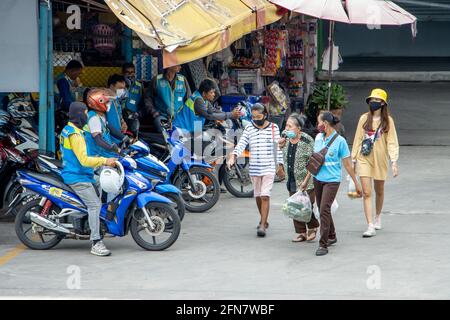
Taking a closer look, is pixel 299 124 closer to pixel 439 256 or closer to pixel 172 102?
pixel 439 256

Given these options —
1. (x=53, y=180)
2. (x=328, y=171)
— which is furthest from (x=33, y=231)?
(x=328, y=171)

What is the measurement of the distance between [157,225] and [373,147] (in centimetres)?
270

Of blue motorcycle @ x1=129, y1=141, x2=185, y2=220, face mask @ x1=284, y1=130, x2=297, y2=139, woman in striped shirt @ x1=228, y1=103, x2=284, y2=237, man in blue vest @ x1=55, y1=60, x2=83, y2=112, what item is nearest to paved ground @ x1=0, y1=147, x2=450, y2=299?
woman in striped shirt @ x1=228, y1=103, x2=284, y2=237

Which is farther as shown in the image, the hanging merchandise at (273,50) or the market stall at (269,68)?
the hanging merchandise at (273,50)

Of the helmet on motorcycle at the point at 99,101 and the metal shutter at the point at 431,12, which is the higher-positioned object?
the metal shutter at the point at 431,12

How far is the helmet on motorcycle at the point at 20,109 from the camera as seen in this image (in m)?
12.3

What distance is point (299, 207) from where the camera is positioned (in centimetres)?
1060

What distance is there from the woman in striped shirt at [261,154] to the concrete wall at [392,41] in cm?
1982

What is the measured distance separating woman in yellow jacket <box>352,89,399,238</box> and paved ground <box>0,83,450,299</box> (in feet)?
1.73

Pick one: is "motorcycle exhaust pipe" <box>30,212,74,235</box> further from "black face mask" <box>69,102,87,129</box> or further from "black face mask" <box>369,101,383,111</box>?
"black face mask" <box>369,101,383,111</box>

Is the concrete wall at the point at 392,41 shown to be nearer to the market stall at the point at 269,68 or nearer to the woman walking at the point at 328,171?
the market stall at the point at 269,68

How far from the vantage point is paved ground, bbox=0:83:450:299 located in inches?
351

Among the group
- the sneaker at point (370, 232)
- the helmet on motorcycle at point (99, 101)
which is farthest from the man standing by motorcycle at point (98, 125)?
the sneaker at point (370, 232)

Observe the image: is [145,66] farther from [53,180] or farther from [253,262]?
[253,262]
